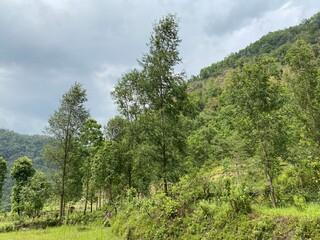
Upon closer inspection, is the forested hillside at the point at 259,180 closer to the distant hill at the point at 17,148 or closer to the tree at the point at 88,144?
the tree at the point at 88,144

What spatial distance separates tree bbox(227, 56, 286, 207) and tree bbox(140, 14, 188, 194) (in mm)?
3655

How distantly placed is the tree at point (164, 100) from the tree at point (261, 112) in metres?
3.65

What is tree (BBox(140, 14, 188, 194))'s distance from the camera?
1627cm

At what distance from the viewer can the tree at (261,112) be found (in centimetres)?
1332

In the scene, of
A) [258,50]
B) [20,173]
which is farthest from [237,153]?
[258,50]

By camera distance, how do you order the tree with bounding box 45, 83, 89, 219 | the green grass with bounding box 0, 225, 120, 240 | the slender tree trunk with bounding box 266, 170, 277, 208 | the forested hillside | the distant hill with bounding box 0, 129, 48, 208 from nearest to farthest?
1. the forested hillside
2. the slender tree trunk with bounding box 266, 170, 277, 208
3. the green grass with bounding box 0, 225, 120, 240
4. the tree with bounding box 45, 83, 89, 219
5. the distant hill with bounding box 0, 129, 48, 208

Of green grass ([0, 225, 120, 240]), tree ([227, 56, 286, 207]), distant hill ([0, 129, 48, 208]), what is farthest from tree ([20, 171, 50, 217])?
distant hill ([0, 129, 48, 208])

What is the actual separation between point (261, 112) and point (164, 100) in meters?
5.95

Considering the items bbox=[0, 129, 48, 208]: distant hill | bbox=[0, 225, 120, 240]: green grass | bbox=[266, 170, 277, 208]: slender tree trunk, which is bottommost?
bbox=[0, 225, 120, 240]: green grass

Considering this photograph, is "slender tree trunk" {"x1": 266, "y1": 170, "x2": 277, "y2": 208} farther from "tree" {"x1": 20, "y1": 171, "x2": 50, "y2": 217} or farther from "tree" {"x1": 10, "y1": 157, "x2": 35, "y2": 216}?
"tree" {"x1": 10, "y1": 157, "x2": 35, "y2": 216}

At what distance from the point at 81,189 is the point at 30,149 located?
165 m

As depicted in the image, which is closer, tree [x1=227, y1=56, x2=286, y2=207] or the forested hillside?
the forested hillside

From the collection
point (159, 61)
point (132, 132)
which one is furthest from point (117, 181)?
point (159, 61)

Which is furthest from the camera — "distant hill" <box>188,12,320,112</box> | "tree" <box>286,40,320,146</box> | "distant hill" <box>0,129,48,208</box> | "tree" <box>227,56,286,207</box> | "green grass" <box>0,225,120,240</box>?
"distant hill" <box>0,129,48,208</box>
